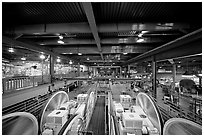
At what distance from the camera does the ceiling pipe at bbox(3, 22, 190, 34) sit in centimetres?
268

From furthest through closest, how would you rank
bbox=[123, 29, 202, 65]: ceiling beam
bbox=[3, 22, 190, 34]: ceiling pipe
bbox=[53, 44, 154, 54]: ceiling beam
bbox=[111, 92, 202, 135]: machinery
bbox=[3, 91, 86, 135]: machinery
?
bbox=[53, 44, 154, 54]: ceiling beam < bbox=[3, 22, 190, 34]: ceiling pipe < bbox=[123, 29, 202, 65]: ceiling beam < bbox=[3, 91, 86, 135]: machinery < bbox=[111, 92, 202, 135]: machinery

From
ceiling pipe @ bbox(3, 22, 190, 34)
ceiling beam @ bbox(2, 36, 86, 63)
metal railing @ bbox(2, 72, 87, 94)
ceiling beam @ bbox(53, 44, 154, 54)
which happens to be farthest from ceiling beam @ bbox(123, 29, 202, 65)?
metal railing @ bbox(2, 72, 87, 94)

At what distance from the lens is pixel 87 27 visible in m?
2.76

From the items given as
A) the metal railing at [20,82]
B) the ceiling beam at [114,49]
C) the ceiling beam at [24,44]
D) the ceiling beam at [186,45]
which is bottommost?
the metal railing at [20,82]

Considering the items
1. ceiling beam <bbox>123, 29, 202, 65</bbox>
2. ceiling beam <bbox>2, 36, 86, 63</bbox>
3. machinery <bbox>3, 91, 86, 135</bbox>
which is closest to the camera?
machinery <bbox>3, 91, 86, 135</bbox>

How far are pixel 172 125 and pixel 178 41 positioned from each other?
244 cm

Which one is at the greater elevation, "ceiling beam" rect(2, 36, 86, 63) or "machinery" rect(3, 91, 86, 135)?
"ceiling beam" rect(2, 36, 86, 63)

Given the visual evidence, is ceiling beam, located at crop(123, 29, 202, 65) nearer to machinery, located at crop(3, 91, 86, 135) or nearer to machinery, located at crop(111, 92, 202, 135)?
machinery, located at crop(111, 92, 202, 135)

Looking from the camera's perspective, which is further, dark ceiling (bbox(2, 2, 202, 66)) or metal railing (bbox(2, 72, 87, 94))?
metal railing (bbox(2, 72, 87, 94))

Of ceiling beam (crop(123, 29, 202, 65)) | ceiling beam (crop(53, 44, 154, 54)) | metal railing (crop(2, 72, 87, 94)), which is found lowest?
metal railing (crop(2, 72, 87, 94))

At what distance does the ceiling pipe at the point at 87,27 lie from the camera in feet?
8.80

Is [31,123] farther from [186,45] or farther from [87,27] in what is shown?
[186,45]

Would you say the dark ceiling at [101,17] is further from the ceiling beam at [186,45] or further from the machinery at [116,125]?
the machinery at [116,125]

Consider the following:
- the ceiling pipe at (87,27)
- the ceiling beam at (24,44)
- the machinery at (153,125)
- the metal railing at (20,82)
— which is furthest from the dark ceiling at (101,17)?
the machinery at (153,125)
